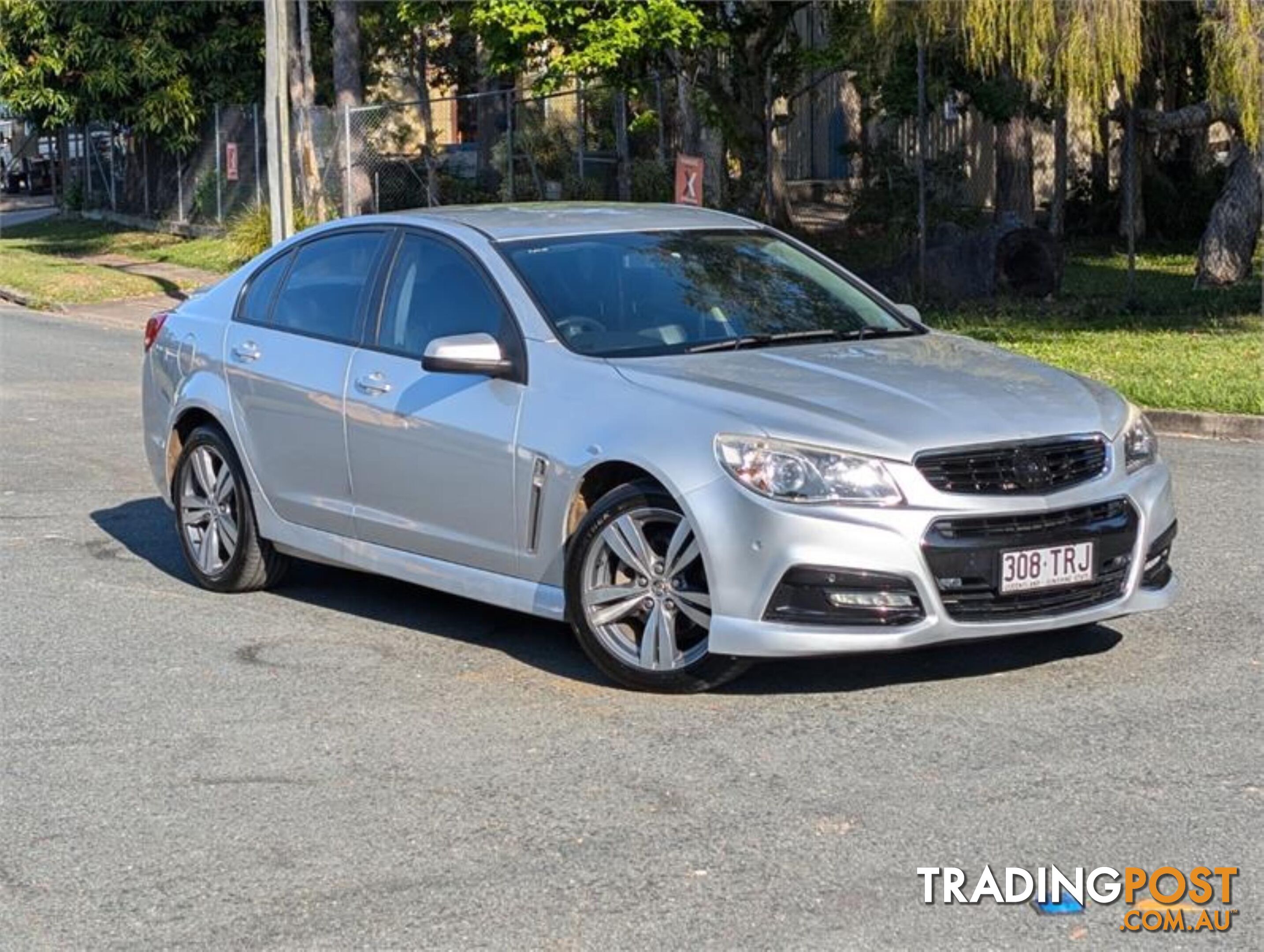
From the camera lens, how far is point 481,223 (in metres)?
8.37

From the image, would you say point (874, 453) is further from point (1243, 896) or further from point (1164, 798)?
point (1243, 896)

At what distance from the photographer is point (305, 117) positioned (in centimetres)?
3500

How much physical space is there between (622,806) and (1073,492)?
2.00 m

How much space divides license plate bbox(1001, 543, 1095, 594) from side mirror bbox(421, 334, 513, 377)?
196 cm

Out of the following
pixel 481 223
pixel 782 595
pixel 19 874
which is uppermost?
pixel 481 223

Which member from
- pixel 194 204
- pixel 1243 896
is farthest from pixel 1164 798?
pixel 194 204

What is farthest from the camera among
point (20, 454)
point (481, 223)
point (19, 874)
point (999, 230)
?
point (999, 230)

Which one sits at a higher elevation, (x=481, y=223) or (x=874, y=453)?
(x=481, y=223)

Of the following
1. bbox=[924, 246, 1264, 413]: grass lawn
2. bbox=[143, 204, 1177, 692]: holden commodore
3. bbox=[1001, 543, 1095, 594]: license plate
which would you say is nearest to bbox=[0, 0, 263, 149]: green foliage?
bbox=[924, 246, 1264, 413]: grass lawn

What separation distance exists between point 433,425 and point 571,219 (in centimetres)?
119

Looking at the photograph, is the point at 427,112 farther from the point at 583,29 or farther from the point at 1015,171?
the point at 583,29

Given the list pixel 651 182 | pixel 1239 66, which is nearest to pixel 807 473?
pixel 1239 66

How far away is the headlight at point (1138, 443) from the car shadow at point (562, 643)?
72cm

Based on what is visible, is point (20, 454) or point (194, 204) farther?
point (194, 204)
